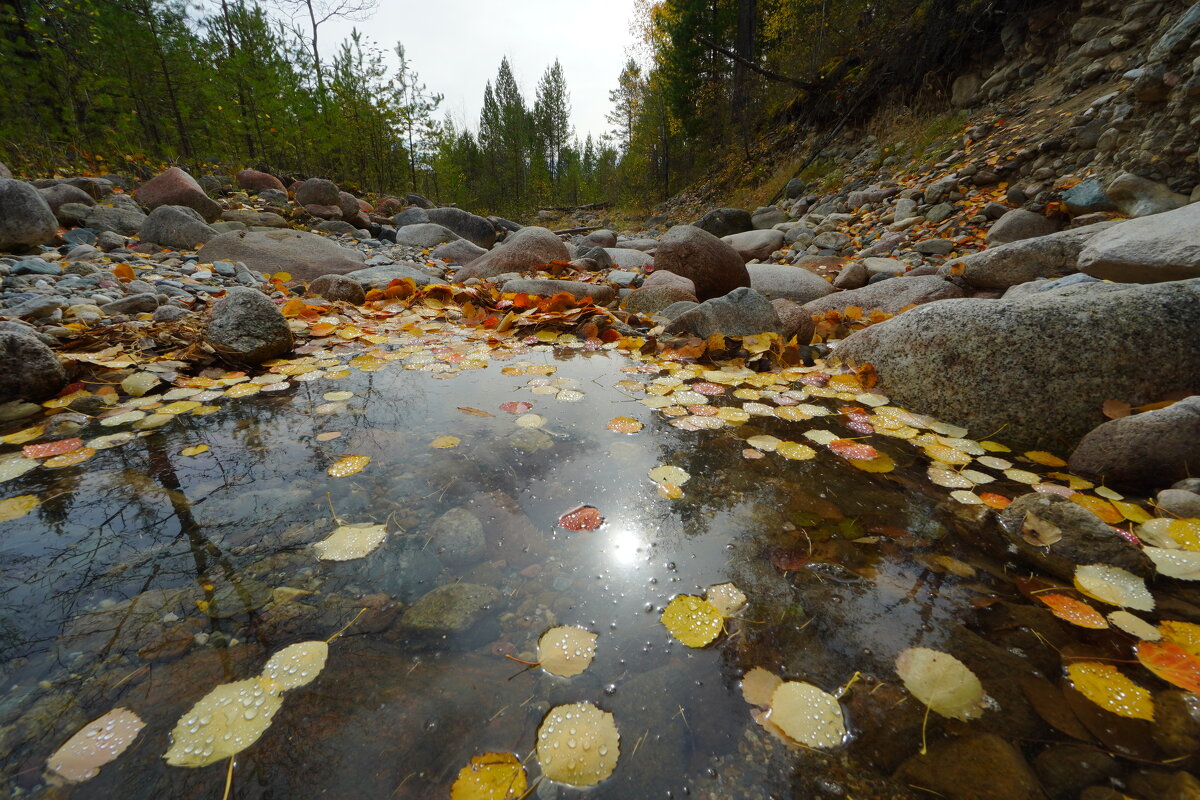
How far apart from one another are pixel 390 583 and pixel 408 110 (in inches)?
810

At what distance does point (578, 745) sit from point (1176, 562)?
64.4 inches

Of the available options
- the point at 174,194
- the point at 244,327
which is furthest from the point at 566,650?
the point at 174,194

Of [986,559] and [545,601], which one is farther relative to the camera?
[986,559]

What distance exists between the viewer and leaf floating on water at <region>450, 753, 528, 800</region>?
2.41 ft

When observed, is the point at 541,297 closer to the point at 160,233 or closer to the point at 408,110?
the point at 160,233

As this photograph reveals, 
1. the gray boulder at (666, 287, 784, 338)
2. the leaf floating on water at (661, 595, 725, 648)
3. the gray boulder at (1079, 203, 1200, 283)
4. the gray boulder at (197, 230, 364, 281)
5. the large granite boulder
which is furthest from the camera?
the large granite boulder

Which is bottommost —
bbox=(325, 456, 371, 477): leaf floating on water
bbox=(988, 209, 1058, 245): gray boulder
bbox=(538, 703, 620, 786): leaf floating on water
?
bbox=(538, 703, 620, 786): leaf floating on water

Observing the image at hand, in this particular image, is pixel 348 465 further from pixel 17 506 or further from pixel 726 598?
pixel 726 598

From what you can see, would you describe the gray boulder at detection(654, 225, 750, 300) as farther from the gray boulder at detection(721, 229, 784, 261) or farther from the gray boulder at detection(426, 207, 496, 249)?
the gray boulder at detection(426, 207, 496, 249)

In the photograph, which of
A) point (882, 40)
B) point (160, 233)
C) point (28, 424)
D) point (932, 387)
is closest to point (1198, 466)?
point (932, 387)

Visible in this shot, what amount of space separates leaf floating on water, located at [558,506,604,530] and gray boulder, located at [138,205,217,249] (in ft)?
23.7

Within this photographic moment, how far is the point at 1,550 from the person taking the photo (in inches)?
47.9

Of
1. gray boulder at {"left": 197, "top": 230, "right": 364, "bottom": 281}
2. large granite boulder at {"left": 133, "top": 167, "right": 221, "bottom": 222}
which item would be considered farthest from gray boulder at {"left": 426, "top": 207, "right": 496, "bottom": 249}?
gray boulder at {"left": 197, "top": 230, "right": 364, "bottom": 281}

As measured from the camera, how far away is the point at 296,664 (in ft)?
3.07
